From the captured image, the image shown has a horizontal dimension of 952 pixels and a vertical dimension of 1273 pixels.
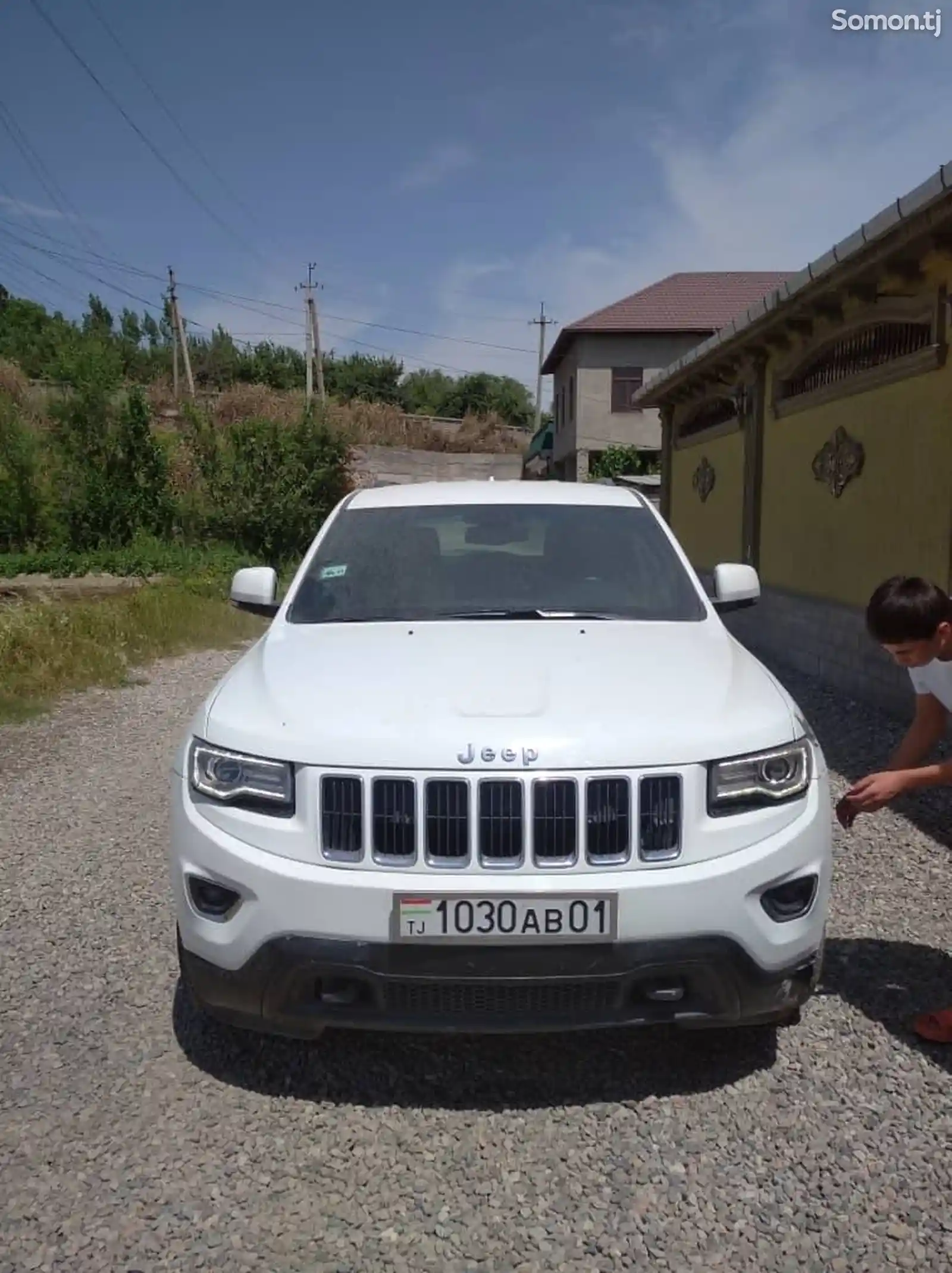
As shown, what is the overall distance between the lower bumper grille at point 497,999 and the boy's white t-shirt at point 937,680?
1358 millimetres

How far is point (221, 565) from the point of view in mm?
18062

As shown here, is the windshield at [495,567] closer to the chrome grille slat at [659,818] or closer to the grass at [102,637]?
the chrome grille slat at [659,818]

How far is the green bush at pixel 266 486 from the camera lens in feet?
67.3

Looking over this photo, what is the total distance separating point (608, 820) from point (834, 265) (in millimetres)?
5960

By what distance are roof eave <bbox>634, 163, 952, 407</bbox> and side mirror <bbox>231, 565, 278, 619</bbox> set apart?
4.16m

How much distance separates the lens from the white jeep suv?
7.91ft

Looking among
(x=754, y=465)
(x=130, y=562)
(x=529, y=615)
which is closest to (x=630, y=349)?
→ (x=130, y=562)

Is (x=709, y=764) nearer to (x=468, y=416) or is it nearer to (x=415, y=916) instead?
(x=415, y=916)

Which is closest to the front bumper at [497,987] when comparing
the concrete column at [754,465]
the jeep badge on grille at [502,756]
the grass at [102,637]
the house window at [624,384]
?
the jeep badge on grille at [502,756]

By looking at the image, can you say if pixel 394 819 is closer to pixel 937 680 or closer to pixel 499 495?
pixel 937 680

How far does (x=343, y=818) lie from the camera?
8.20 feet

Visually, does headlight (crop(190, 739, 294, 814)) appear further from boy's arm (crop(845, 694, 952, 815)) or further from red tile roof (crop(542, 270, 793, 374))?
red tile roof (crop(542, 270, 793, 374))

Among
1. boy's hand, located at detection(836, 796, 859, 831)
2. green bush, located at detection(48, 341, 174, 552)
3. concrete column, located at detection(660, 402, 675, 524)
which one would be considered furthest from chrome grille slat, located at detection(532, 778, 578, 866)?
green bush, located at detection(48, 341, 174, 552)

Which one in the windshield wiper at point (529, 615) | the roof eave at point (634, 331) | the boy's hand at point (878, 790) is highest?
the roof eave at point (634, 331)
